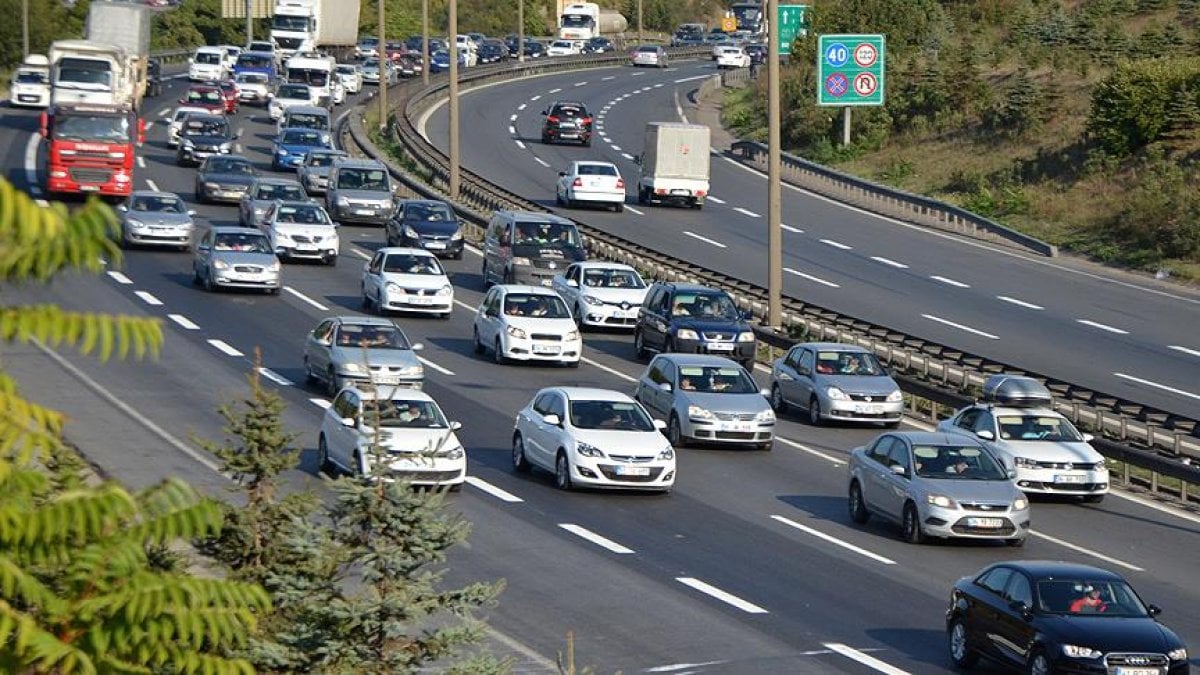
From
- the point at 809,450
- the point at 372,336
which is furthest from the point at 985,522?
the point at 372,336

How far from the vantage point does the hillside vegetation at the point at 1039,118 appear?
195 ft

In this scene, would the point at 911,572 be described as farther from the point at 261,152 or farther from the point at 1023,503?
the point at 261,152

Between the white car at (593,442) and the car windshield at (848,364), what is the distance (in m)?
6.78

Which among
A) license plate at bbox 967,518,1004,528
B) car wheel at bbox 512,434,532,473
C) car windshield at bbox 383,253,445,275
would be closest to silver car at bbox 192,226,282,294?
car windshield at bbox 383,253,445,275

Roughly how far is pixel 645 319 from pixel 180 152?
3119 centimetres

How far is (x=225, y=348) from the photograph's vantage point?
37.9 m

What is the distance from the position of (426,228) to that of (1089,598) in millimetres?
34588

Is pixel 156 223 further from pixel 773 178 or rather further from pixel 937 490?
pixel 937 490

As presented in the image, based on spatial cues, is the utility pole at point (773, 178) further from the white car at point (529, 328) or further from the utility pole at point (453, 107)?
the utility pole at point (453, 107)

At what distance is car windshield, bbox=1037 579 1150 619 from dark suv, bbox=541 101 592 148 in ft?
207

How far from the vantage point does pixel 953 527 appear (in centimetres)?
2488

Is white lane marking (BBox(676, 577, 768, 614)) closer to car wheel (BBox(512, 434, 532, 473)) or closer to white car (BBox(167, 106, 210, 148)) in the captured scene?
car wheel (BBox(512, 434, 532, 473))

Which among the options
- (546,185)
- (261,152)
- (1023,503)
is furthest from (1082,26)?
(1023,503)

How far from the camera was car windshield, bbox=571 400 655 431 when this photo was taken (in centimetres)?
2811
